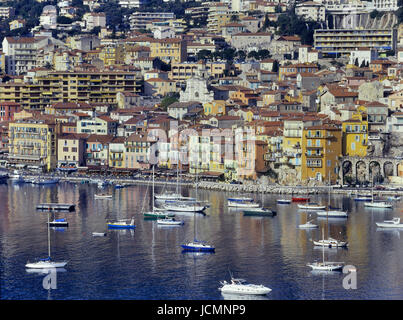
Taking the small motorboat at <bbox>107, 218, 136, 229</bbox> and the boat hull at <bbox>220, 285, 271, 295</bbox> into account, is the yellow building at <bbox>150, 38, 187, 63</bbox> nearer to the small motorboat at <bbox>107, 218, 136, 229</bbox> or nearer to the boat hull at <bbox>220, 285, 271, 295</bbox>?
the small motorboat at <bbox>107, 218, 136, 229</bbox>

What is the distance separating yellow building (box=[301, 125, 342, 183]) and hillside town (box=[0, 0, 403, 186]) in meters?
0.04

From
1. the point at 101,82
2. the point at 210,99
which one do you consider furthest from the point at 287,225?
the point at 101,82

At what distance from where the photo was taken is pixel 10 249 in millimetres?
30984

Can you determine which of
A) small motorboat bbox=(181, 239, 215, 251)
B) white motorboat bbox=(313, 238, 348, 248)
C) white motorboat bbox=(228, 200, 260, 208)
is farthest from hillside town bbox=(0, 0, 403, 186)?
small motorboat bbox=(181, 239, 215, 251)

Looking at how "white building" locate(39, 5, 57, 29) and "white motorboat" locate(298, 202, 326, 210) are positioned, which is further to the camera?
"white building" locate(39, 5, 57, 29)

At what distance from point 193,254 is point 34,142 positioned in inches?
799

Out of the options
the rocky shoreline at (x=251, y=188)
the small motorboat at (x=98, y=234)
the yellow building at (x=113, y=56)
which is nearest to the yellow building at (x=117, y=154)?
the rocky shoreline at (x=251, y=188)

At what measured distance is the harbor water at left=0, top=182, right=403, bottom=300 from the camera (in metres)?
26.7

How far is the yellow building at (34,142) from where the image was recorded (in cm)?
4878

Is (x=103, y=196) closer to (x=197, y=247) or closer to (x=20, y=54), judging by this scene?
(x=197, y=247)

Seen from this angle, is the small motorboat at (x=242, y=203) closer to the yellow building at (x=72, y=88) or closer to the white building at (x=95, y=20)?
the yellow building at (x=72, y=88)

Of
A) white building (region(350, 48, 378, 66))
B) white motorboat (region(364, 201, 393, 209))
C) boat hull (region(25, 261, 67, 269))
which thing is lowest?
boat hull (region(25, 261, 67, 269))

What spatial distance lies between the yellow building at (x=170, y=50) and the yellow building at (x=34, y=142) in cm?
1529

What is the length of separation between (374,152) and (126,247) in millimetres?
15353
